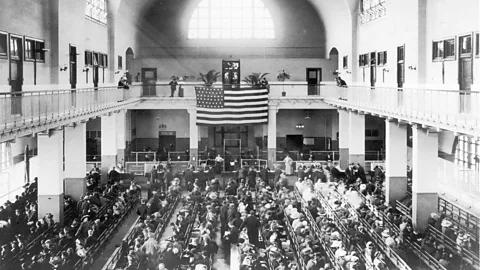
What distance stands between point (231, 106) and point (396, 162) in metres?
10.5

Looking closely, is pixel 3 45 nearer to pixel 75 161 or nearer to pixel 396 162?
pixel 75 161

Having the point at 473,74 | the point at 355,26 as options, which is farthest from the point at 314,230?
the point at 355,26

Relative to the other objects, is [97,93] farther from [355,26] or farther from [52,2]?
[355,26]

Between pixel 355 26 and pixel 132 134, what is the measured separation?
1703 cm

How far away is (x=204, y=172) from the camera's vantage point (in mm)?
29984

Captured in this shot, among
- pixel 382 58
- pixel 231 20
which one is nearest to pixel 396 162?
pixel 382 58

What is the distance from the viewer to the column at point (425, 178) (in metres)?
22.8

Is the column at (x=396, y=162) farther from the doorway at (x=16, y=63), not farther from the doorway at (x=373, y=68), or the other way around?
the doorway at (x=16, y=63)

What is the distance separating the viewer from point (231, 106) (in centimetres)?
3334

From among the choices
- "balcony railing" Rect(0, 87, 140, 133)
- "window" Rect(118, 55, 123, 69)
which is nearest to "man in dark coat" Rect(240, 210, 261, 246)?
"balcony railing" Rect(0, 87, 140, 133)

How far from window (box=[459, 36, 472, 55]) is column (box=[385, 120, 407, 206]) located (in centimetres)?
561

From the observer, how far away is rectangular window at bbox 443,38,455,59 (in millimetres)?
21875

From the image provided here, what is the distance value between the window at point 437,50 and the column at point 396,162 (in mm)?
3804

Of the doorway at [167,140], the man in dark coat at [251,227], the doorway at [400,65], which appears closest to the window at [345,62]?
the doorway at [400,65]
